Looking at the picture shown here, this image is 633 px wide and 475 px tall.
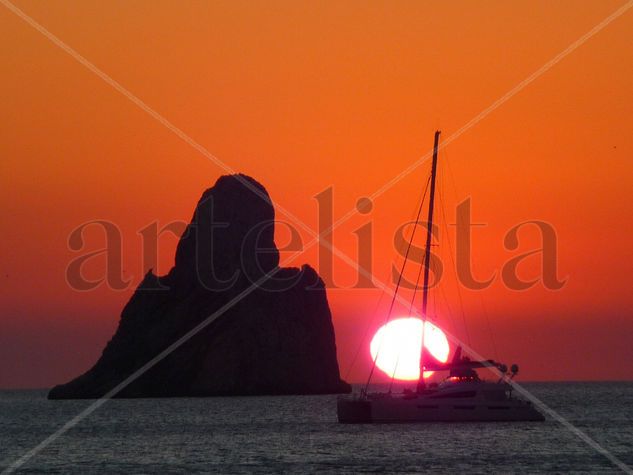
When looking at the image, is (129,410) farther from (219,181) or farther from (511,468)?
(511,468)

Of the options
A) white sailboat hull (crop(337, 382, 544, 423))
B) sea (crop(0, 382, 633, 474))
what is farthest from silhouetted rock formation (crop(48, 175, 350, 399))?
white sailboat hull (crop(337, 382, 544, 423))

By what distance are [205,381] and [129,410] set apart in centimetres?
3124

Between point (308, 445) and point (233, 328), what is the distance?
9139cm

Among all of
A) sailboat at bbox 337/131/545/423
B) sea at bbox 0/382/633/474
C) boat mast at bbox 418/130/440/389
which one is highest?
boat mast at bbox 418/130/440/389

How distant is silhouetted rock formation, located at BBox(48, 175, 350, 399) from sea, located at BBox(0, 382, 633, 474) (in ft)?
160

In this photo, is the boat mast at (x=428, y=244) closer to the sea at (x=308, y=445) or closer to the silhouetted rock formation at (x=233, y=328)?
the sea at (x=308, y=445)

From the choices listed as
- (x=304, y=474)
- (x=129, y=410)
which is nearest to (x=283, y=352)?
Result: (x=129, y=410)

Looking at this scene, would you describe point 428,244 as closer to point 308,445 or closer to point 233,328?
point 308,445

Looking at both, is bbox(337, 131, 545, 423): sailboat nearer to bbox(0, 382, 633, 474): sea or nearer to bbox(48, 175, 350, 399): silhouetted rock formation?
bbox(0, 382, 633, 474): sea

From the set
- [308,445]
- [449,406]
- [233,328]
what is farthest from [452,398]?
[233,328]

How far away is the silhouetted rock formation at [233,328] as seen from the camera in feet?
531

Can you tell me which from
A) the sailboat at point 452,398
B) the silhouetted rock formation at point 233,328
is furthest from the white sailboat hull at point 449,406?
the silhouetted rock formation at point 233,328

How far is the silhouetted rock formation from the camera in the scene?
162000mm

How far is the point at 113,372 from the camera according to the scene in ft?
548
